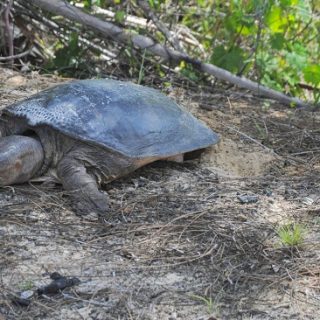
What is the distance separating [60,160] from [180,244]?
3.21 ft

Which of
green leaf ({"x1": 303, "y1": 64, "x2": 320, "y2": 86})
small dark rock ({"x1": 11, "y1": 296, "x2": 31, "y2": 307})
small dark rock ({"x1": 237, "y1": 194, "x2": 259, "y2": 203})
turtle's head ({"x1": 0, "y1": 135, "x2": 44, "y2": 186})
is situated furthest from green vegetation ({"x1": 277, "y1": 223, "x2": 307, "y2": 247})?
green leaf ({"x1": 303, "y1": 64, "x2": 320, "y2": 86})

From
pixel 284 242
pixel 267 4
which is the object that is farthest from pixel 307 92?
pixel 284 242

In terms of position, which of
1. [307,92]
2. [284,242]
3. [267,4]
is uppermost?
[267,4]

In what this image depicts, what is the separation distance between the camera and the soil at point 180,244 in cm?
256

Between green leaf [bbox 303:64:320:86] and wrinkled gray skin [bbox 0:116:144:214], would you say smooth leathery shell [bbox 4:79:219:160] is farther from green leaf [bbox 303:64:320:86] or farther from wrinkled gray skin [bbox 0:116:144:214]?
green leaf [bbox 303:64:320:86]

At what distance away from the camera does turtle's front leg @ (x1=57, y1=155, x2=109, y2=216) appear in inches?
132

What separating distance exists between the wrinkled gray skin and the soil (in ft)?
0.25

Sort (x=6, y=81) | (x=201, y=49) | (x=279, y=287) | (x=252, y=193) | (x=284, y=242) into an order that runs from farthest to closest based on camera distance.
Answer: (x=201, y=49) → (x=6, y=81) → (x=252, y=193) → (x=284, y=242) → (x=279, y=287)

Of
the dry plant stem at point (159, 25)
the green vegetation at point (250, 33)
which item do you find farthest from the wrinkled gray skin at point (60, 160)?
the dry plant stem at point (159, 25)

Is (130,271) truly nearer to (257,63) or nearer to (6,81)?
(6,81)

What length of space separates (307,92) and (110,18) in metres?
2.07

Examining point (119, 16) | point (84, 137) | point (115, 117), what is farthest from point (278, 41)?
point (84, 137)

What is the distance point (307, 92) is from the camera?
6.54 metres

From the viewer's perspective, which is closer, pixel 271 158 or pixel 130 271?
pixel 130 271
